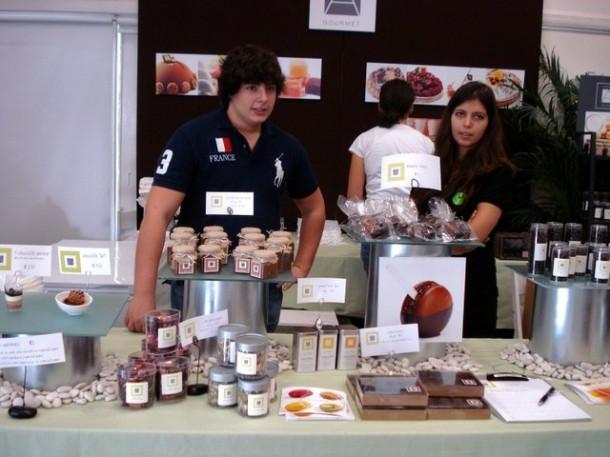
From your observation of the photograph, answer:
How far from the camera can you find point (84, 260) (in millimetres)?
1464

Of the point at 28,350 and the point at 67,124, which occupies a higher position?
the point at 67,124

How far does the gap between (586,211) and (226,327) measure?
10.8ft

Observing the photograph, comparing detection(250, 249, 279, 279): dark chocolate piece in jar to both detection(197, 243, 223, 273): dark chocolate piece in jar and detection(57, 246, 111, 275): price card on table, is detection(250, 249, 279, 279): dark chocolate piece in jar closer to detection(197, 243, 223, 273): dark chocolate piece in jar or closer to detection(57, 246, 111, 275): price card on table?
detection(197, 243, 223, 273): dark chocolate piece in jar

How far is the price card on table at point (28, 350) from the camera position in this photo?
1315mm

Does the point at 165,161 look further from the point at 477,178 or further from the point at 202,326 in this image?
the point at 477,178

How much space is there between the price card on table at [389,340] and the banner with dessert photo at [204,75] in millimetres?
3090

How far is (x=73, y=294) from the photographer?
151 cm

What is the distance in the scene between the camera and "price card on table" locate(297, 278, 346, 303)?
158cm

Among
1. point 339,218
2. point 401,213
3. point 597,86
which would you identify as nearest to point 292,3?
point 339,218

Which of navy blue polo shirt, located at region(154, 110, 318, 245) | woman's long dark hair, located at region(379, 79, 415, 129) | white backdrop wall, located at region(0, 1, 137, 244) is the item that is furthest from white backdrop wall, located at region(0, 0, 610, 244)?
navy blue polo shirt, located at region(154, 110, 318, 245)

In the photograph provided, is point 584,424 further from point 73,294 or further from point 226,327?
point 73,294

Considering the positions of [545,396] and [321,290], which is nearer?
[545,396]

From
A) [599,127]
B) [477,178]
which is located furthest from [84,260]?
[599,127]

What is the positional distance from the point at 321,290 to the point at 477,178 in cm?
76
